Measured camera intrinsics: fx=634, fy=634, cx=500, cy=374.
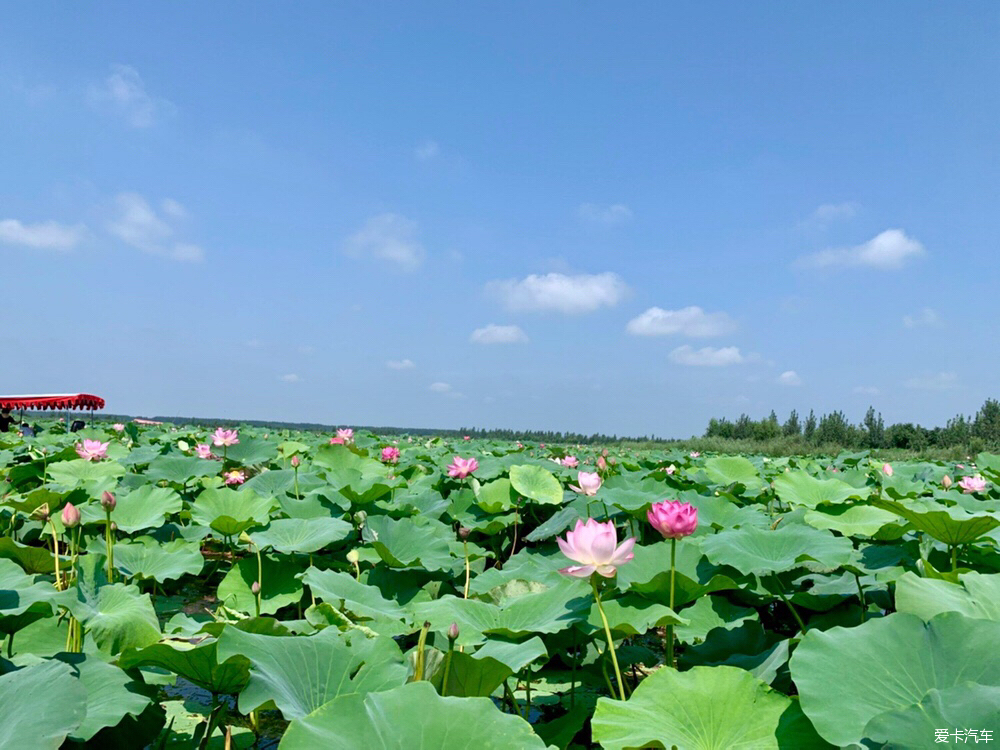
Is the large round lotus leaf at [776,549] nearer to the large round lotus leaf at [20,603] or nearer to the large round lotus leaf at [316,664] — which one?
the large round lotus leaf at [316,664]

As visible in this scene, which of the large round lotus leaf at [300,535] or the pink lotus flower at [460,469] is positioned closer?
the large round lotus leaf at [300,535]

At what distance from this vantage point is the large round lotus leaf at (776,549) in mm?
1471

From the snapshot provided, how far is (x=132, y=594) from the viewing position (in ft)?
4.68

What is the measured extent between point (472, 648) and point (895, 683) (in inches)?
30.6

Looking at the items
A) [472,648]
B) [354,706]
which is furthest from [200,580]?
[354,706]

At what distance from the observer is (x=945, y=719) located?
26.4 inches

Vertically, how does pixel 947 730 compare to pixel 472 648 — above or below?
above

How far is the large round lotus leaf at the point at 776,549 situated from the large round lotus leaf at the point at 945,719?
2.41ft

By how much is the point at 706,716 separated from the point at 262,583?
1537 millimetres

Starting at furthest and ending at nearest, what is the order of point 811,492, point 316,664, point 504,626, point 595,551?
point 811,492
point 504,626
point 595,551
point 316,664

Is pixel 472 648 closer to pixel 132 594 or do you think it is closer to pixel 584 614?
pixel 584 614

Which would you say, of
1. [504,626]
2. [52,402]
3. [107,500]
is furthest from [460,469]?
[52,402]

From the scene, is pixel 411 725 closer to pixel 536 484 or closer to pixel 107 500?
pixel 107 500

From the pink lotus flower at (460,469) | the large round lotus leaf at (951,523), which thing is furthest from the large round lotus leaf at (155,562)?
the large round lotus leaf at (951,523)
